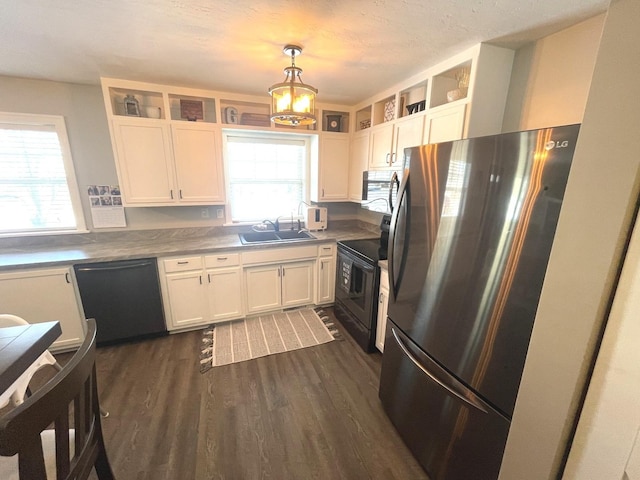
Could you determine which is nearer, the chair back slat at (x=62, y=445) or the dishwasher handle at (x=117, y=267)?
the chair back slat at (x=62, y=445)

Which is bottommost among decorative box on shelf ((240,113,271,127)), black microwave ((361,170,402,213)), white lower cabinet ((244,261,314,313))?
white lower cabinet ((244,261,314,313))

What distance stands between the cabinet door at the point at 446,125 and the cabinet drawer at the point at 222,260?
6.90 ft

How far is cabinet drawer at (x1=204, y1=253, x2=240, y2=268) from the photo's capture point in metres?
2.62

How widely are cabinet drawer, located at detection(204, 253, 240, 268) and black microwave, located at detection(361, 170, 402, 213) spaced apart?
1551 mm

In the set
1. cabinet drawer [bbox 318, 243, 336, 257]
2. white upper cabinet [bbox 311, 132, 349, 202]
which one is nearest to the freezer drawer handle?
cabinet drawer [bbox 318, 243, 336, 257]

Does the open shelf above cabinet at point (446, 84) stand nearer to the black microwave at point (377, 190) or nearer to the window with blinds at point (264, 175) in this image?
the black microwave at point (377, 190)

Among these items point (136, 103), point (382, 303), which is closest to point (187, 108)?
point (136, 103)

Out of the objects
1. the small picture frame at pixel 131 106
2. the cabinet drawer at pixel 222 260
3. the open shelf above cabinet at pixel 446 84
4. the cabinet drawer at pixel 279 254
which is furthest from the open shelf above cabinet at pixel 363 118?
the small picture frame at pixel 131 106

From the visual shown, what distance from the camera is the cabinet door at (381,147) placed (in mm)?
2537

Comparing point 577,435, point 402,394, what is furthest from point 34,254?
point 577,435

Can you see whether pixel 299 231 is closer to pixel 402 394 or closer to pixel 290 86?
pixel 290 86

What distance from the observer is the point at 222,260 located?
2.68 m

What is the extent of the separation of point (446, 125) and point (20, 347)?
8.46ft

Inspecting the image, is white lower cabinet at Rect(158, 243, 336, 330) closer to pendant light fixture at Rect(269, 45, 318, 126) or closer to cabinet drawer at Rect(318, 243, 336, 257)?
cabinet drawer at Rect(318, 243, 336, 257)
